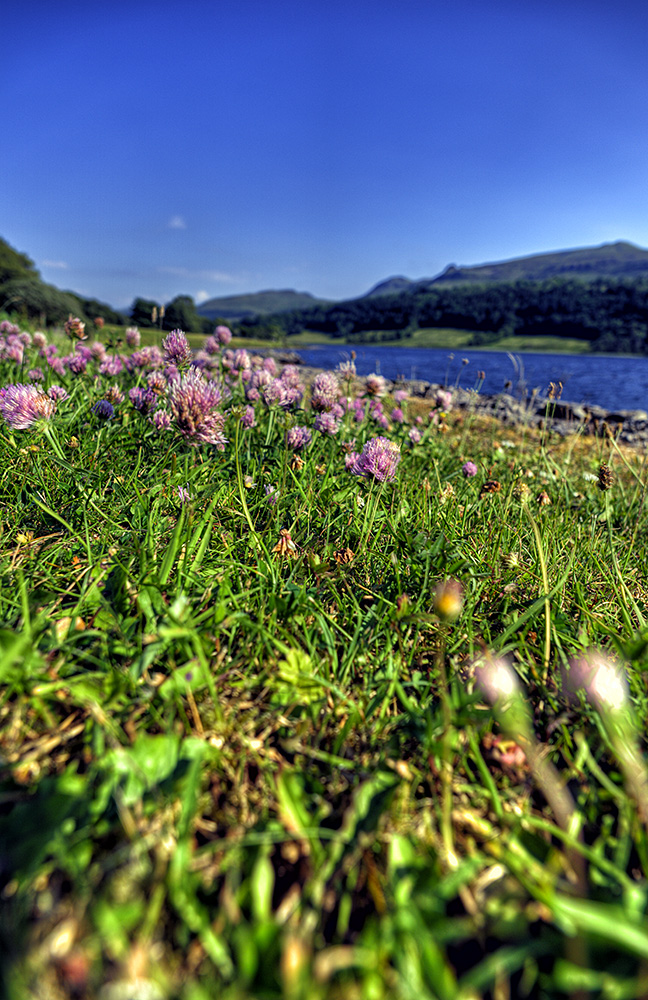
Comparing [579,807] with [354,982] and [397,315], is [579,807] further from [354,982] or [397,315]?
[397,315]

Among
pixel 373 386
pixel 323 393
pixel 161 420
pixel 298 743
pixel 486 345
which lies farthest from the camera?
pixel 486 345

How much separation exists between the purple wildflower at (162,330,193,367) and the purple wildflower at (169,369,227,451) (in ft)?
1.88

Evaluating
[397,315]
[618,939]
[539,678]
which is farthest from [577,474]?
[397,315]

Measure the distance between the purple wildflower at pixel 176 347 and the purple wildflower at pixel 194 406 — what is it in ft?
1.88

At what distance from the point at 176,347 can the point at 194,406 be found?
0.77m

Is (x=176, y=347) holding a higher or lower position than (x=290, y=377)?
higher

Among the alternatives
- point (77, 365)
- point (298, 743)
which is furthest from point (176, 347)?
point (298, 743)

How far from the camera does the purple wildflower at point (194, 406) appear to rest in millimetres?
2018

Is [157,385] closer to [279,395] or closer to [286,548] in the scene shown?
[279,395]

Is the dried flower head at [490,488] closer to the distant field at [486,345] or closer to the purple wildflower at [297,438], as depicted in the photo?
the purple wildflower at [297,438]

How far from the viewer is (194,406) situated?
2.03 m

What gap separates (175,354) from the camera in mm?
2605

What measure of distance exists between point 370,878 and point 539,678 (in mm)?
908

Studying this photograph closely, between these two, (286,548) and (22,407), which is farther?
(22,407)
